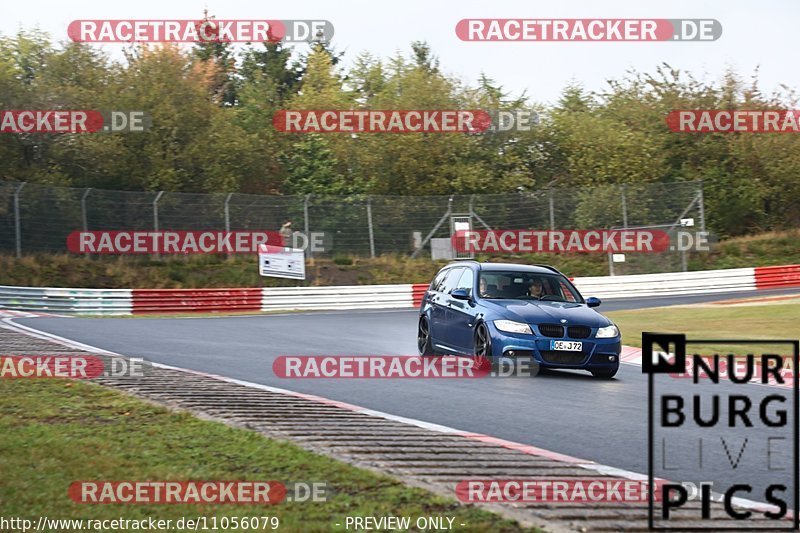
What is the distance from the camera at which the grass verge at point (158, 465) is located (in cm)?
557

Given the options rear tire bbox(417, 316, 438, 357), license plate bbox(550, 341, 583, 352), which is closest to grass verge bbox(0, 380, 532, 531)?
license plate bbox(550, 341, 583, 352)

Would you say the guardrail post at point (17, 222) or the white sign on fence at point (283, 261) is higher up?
the guardrail post at point (17, 222)

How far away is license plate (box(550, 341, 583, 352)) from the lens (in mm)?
13290

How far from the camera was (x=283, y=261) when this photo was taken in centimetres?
3703

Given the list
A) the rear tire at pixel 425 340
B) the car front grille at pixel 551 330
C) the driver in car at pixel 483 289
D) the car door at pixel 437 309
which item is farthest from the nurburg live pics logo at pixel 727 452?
the rear tire at pixel 425 340

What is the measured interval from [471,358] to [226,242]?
2384cm

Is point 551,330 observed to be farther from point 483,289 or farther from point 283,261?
point 283,261

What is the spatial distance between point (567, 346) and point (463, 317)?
5.30 feet

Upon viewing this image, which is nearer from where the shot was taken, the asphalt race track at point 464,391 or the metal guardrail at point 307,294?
the asphalt race track at point 464,391

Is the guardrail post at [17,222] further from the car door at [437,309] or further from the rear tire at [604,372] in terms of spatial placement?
the rear tire at [604,372]

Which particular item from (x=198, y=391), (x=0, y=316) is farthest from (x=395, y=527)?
(x=0, y=316)

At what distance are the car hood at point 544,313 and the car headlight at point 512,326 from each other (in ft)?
0.19

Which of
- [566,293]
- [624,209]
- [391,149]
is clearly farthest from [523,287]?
→ [391,149]

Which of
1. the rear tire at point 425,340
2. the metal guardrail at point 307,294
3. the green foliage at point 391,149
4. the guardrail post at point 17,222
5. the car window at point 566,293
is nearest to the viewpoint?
the car window at point 566,293
